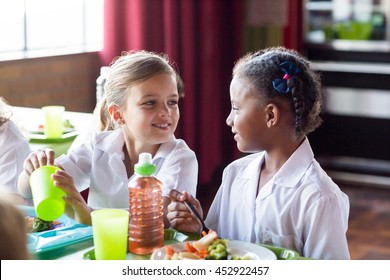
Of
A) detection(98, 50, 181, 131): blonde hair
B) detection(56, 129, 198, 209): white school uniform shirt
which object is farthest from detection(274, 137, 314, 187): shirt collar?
detection(98, 50, 181, 131): blonde hair

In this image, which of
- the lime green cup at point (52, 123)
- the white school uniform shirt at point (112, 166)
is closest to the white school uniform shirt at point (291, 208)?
the white school uniform shirt at point (112, 166)

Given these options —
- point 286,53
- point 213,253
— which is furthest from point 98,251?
point 286,53

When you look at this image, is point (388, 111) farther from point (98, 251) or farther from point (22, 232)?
point (22, 232)

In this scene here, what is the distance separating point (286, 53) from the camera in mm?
1676

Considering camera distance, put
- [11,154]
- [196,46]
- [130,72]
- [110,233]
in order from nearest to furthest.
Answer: [110,233]
[130,72]
[11,154]
[196,46]

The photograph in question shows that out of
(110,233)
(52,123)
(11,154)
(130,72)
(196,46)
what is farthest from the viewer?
(196,46)

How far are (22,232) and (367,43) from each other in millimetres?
4104

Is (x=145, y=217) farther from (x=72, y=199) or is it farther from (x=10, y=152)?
(x=10, y=152)

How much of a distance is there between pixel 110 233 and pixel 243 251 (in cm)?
26

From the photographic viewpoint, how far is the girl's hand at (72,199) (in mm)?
1453

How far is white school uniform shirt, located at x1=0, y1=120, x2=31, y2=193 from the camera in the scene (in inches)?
81.4

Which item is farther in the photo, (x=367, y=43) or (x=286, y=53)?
(x=367, y=43)

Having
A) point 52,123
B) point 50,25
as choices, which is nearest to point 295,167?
point 52,123

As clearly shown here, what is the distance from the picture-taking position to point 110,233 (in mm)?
1334
